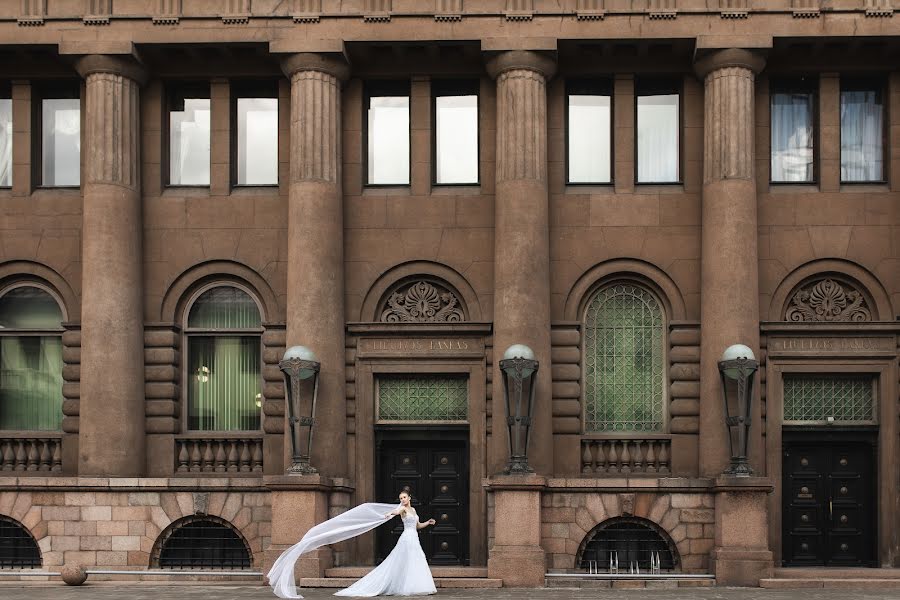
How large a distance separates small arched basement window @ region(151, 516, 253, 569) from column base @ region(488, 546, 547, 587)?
550 cm

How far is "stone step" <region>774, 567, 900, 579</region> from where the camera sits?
105 ft

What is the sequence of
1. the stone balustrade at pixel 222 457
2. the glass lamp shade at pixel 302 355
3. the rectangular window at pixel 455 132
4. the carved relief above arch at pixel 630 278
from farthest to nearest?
the rectangular window at pixel 455 132, the stone balustrade at pixel 222 457, the carved relief above arch at pixel 630 278, the glass lamp shade at pixel 302 355

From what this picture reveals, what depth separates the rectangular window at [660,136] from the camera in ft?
117

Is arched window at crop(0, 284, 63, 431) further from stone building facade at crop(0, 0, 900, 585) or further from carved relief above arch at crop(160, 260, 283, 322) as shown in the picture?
carved relief above arch at crop(160, 260, 283, 322)

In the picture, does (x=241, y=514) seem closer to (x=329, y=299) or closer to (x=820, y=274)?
(x=329, y=299)

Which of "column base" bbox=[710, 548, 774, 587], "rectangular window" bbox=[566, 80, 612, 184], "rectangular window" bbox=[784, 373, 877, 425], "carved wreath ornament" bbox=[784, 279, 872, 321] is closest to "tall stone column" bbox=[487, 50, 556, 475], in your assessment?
"rectangular window" bbox=[566, 80, 612, 184]

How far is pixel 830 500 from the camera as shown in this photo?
3469 cm

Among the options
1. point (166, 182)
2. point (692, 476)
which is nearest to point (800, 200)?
point (692, 476)

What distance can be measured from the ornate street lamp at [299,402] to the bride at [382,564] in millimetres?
3089

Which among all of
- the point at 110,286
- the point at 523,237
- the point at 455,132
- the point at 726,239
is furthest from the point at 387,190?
the point at 726,239

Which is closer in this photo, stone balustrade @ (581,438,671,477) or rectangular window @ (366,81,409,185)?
stone balustrade @ (581,438,671,477)

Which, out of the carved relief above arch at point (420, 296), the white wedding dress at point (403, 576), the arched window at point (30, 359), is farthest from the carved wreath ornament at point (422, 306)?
the arched window at point (30, 359)

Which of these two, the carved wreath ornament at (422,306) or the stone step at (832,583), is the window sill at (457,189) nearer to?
the carved wreath ornament at (422,306)

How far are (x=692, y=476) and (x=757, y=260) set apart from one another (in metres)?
4.72
